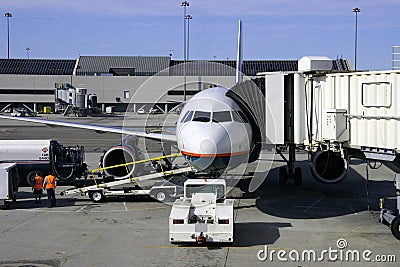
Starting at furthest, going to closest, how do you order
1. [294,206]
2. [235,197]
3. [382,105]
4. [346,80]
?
[235,197] < [294,206] < [346,80] < [382,105]

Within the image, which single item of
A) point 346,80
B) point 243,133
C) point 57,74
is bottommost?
point 243,133

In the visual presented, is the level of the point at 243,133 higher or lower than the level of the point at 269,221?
higher

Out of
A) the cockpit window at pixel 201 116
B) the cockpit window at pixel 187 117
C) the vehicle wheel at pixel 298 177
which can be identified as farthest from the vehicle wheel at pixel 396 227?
the vehicle wheel at pixel 298 177

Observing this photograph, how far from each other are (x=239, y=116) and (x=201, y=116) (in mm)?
1560

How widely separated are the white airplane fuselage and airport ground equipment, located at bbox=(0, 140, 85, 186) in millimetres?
8782

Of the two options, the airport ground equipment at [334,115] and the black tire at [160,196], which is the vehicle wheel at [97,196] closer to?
the black tire at [160,196]

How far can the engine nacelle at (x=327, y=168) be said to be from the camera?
71.2ft

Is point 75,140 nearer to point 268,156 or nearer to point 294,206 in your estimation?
point 268,156

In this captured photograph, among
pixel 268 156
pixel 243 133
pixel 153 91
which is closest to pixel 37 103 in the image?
pixel 153 91

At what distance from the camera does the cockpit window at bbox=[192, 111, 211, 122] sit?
19328 mm

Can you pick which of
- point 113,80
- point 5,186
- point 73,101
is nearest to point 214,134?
point 5,186

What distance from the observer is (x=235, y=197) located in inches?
923

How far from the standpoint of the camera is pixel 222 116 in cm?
1948

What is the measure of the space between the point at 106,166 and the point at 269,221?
979 centimetres
